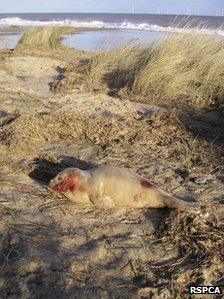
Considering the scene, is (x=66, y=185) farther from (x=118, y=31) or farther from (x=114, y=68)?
(x=118, y=31)

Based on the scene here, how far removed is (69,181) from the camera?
14.2ft

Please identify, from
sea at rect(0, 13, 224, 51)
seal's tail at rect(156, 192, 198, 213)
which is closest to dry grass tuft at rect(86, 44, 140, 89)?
sea at rect(0, 13, 224, 51)

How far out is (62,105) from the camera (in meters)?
7.30

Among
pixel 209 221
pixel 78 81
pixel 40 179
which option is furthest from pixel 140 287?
pixel 78 81

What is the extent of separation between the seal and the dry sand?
9cm

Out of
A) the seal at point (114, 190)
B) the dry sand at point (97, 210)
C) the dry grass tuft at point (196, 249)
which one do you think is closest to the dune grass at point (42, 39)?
the dry sand at point (97, 210)

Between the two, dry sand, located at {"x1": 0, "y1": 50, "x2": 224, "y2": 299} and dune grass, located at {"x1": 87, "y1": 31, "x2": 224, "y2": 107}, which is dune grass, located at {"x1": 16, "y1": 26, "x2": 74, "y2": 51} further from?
dry sand, located at {"x1": 0, "y1": 50, "x2": 224, "y2": 299}

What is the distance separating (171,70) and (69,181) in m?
4.28

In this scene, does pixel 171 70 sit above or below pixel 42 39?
above

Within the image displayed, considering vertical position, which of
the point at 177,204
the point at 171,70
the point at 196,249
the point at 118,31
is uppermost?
the point at 171,70

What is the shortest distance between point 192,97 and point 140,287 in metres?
4.70

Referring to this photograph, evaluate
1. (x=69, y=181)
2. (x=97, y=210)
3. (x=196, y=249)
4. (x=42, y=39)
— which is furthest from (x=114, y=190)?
(x=42, y=39)

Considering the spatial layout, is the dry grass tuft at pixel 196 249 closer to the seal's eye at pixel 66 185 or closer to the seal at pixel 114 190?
the seal at pixel 114 190

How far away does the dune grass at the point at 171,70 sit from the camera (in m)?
7.57
